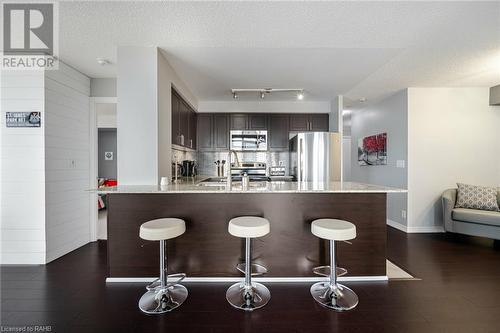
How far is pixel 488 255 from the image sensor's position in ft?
9.72

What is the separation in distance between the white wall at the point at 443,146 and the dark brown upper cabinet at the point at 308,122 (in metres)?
1.55

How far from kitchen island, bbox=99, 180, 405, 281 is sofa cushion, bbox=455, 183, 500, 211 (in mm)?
2410

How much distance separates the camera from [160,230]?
1.87 meters

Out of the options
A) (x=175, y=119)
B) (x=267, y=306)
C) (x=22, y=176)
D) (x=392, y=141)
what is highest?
(x=175, y=119)

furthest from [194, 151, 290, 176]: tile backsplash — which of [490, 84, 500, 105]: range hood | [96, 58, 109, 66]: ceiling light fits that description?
[490, 84, 500, 105]: range hood

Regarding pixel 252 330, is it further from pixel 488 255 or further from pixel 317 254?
pixel 488 255

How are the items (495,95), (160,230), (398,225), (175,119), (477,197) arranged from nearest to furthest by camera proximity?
(160,230)
(175,119)
(477,197)
(495,95)
(398,225)

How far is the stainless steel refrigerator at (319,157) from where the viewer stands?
4020 mm

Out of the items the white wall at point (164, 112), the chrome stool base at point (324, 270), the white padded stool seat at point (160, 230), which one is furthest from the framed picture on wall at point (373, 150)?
the white padded stool seat at point (160, 230)

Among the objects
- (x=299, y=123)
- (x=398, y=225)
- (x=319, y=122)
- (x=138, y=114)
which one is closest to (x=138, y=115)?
(x=138, y=114)

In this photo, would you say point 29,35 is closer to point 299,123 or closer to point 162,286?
point 162,286

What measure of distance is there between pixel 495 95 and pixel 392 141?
1.73 meters

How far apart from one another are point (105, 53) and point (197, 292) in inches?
117

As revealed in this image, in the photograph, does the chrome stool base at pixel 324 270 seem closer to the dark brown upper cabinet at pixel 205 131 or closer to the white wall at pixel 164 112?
the white wall at pixel 164 112
